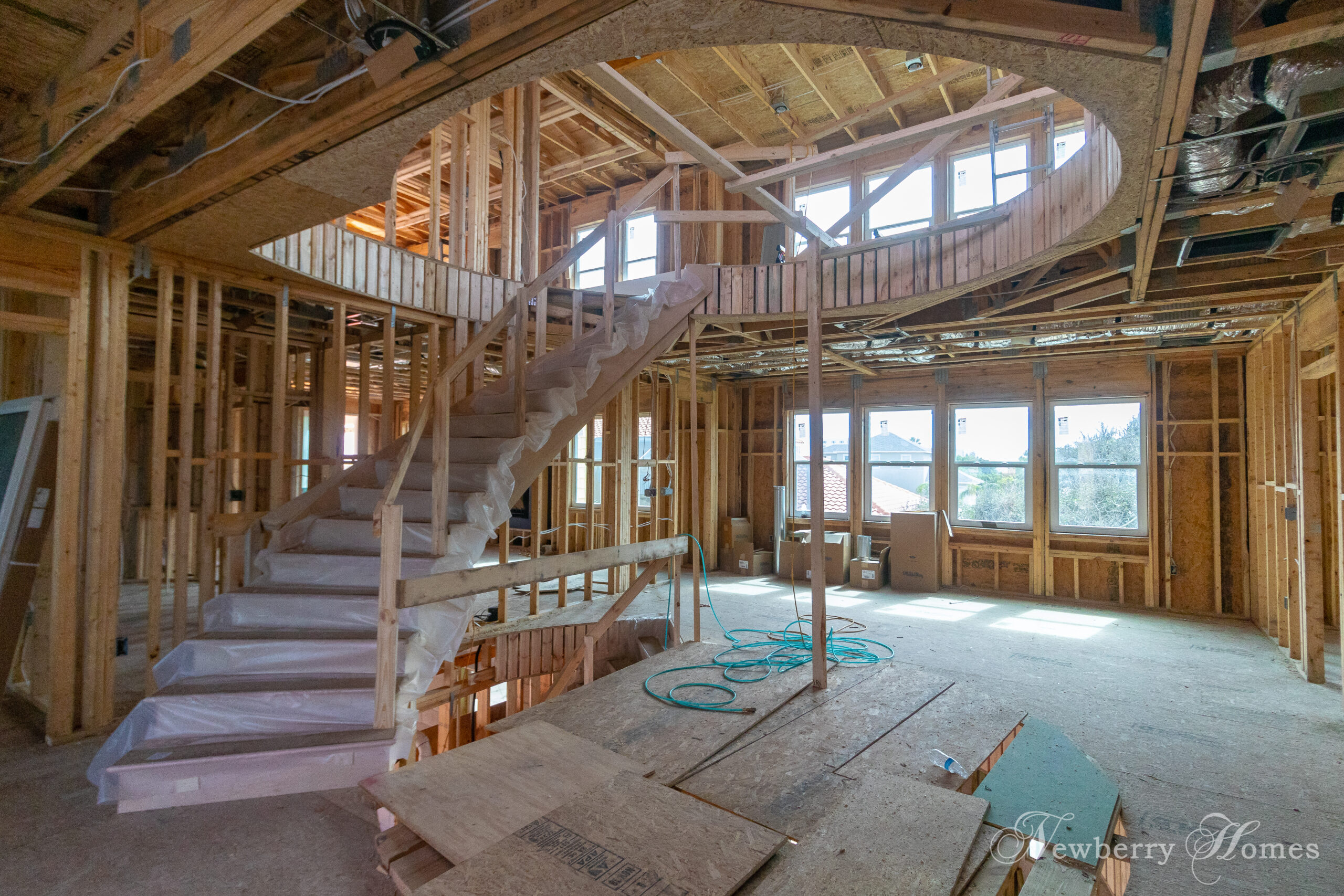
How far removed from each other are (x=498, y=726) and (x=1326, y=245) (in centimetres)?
539

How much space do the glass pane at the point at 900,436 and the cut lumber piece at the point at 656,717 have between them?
6.28 m

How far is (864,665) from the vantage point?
382 cm

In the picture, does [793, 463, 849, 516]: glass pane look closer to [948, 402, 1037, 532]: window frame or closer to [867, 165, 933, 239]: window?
[948, 402, 1037, 532]: window frame

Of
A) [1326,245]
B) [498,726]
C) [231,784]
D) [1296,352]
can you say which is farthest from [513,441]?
[1296,352]

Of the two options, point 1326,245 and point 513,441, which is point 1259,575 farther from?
point 513,441

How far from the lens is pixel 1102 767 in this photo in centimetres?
351

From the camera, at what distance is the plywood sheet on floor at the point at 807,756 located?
2217 millimetres

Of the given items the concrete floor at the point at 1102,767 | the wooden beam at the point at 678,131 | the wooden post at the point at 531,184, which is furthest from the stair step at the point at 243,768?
the wooden post at the point at 531,184

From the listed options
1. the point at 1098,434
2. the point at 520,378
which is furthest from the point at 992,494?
the point at 520,378

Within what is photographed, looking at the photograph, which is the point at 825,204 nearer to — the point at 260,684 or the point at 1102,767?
the point at 1102,767

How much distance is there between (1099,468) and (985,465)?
1.30 meters

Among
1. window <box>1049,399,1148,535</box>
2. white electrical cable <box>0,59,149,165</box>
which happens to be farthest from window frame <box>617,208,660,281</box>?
white electrical cable <box>0,59,149,165</box>

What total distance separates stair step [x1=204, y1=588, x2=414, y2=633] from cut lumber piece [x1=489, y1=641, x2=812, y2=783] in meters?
1.05

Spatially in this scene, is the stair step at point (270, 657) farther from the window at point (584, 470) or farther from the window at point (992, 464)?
the window at point (584, 470)
